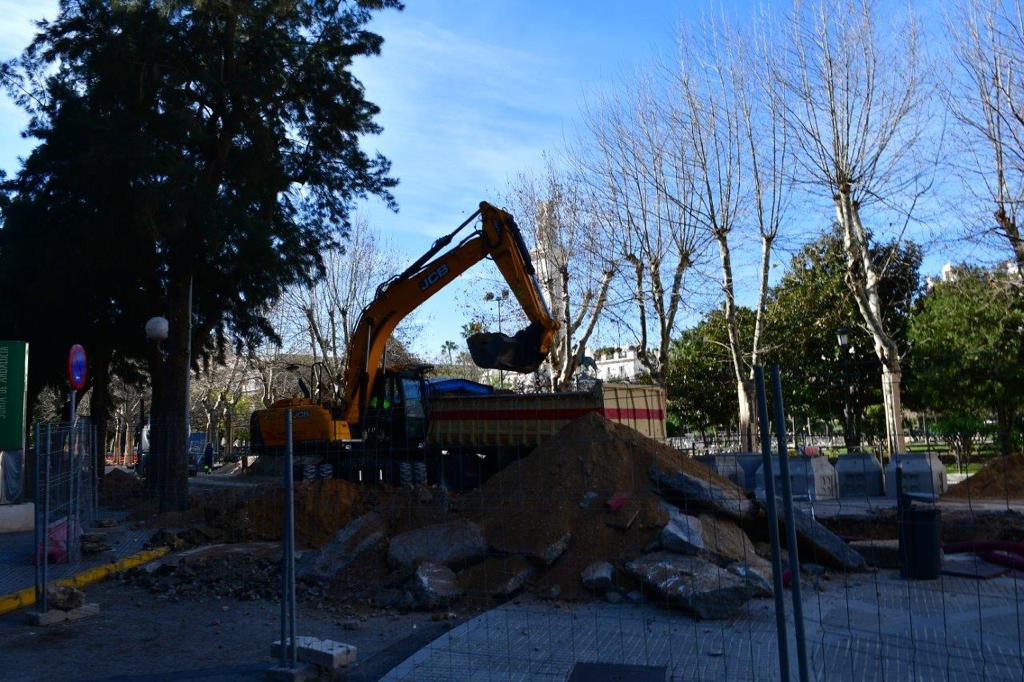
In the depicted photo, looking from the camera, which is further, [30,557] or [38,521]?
[30,557]

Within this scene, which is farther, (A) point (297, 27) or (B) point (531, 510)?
(A) point (297, 27)

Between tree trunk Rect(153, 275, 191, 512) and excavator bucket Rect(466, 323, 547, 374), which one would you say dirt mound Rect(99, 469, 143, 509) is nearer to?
tree trunk Rect(153, 275, 191, 512)

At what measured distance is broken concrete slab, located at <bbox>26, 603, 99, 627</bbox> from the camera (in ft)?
26.9

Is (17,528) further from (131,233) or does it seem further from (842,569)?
(842,569)

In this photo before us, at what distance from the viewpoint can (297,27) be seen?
728 inches

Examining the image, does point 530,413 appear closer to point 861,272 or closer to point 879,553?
point 879,553

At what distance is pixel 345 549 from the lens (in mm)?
9883

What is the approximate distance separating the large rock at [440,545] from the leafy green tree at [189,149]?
Answer: 749 cm

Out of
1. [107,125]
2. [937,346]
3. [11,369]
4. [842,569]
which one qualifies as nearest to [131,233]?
[107,125]

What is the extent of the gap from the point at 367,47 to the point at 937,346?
16857 millimetres

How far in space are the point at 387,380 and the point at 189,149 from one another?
20.2ft

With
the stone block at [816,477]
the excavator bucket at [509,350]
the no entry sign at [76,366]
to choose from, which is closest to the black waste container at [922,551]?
the stone block at [816,477]

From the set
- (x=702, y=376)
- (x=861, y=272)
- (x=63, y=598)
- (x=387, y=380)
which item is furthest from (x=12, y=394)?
(x=702, y=376)

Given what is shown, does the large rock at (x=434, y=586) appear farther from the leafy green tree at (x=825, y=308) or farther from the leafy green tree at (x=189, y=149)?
the leafy green tree at (x=825, y=308)
